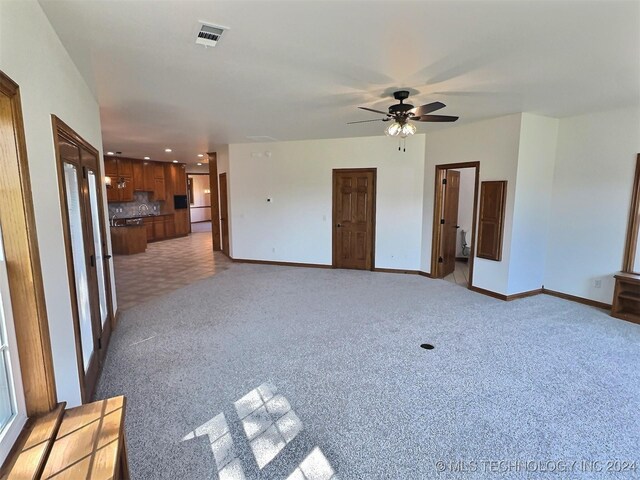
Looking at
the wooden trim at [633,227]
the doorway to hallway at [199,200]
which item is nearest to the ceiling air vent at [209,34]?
the wooden trim at [633,227]

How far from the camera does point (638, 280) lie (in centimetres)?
409

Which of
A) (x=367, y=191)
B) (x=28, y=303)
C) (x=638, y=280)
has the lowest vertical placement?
(x=638, y=280)

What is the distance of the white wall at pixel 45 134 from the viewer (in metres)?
1.58

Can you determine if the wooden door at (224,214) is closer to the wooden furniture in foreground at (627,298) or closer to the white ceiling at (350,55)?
the white ceiling at (350,55)

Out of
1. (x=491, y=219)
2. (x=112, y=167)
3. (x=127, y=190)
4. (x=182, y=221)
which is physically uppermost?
(x=112, y=167)

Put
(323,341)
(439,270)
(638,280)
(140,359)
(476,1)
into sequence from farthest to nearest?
(439,270)
(638,280)
(323,341)
(140,359)
(476,1)

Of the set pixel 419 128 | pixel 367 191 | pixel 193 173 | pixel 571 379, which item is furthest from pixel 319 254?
pixel 193 173

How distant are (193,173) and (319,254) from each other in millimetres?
10327

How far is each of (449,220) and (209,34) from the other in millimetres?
5375

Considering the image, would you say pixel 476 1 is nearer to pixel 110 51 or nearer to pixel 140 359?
pixel 110 51

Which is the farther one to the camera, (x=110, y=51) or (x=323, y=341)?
(x=323, y=341)

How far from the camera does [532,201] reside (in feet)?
16.5

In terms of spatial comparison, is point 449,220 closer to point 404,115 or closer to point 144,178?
point 404,115

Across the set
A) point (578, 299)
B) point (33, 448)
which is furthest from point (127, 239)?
point (578, 299)
